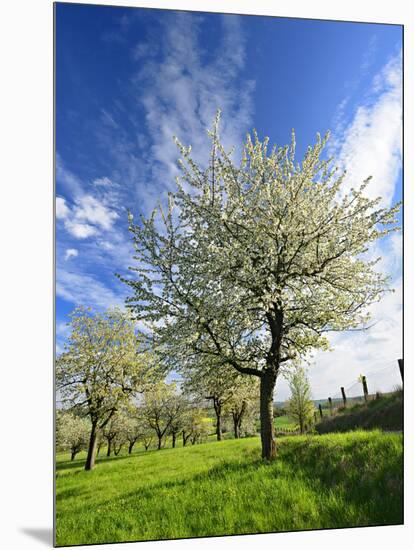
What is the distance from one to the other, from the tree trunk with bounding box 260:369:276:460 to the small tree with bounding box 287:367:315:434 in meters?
0.26

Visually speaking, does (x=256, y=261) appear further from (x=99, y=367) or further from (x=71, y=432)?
(x=71, y=432)

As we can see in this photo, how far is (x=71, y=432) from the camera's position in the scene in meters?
6.25

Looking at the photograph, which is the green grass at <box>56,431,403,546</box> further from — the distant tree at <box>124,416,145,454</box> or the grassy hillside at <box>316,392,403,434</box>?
the distant tree at <box>124,416,145,454</box>

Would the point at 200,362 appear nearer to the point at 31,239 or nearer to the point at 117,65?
the point at 31,239

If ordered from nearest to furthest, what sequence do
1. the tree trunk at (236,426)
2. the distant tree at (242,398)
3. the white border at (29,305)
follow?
the white border at (29,305) < the tree trunk at (236,426) < the distant tree at (242,398)

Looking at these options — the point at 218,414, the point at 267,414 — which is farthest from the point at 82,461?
the point at 267,414

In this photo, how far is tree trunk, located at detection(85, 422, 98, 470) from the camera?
6.05m

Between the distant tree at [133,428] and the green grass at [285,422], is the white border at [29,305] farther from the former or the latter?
the distant tree at [133,428]

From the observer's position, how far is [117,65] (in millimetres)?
5863

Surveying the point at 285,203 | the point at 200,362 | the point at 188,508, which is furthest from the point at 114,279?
the point at 188,508

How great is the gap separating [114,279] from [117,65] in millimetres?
2755

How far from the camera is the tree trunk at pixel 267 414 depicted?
238 inches

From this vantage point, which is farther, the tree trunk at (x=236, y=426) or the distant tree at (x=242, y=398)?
the distant tree at (x=242, y=398)

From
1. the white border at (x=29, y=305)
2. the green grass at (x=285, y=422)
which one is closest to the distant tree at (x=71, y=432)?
the white border at (x=29, y=305)
